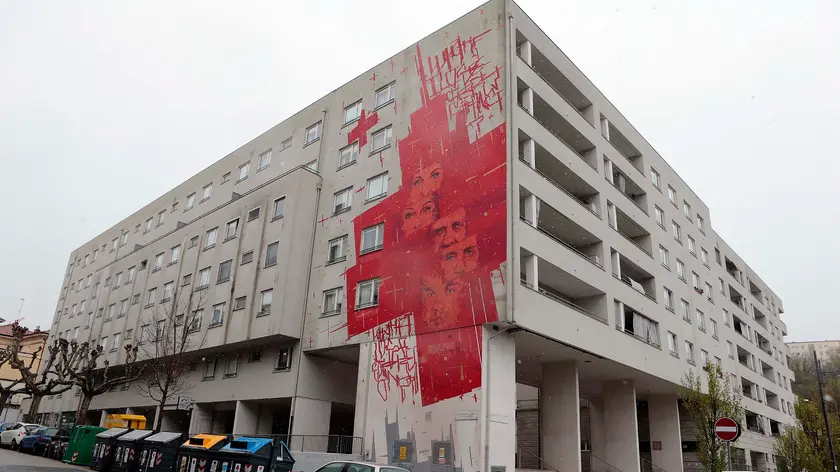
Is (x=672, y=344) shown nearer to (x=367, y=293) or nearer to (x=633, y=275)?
(x=633, y=275)

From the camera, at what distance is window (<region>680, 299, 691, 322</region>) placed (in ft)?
119

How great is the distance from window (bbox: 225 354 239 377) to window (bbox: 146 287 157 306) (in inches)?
419

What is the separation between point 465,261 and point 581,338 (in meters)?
6.21

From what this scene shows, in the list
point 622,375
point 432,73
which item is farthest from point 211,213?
point 622,375

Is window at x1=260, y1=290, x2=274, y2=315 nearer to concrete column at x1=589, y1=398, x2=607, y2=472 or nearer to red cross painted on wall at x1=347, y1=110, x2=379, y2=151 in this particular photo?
red cross painted on wall at x1=347, y1=110, x2=379, y2=151

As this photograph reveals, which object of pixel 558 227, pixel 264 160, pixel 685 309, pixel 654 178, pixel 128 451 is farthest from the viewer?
pixel 654 178

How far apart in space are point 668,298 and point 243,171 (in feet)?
92.1

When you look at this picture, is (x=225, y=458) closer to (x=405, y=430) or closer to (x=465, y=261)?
(x=405, y=430)

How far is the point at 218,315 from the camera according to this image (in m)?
32.6

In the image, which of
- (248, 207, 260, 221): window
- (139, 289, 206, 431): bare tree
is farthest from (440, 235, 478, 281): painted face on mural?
(139, 289, 206, 431): bare tree

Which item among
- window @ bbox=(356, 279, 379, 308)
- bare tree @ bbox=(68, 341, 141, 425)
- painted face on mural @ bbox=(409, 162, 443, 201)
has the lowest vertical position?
bare tree @ bbox=(68, 341, 141, 425)

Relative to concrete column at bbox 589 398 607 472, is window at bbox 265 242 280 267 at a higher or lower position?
higher

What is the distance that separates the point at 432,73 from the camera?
2839 centimetres

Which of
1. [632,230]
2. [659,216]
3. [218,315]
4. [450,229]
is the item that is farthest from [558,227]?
[218,315]
